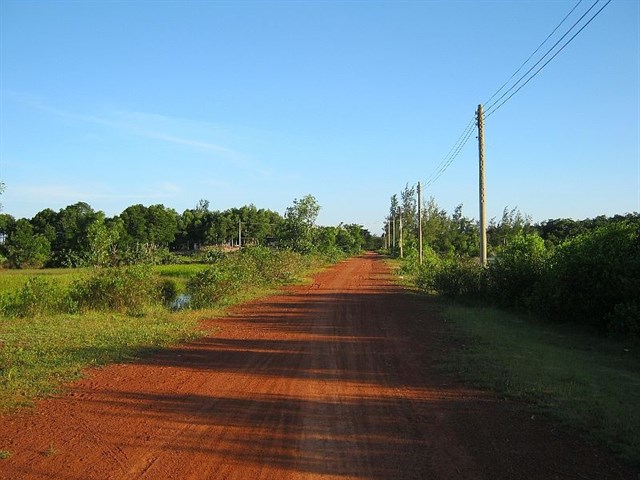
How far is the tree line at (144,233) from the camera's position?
1866 cm

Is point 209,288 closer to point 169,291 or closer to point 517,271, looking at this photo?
point 169,291

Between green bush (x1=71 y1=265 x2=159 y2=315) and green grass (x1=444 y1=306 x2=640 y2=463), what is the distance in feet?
34.2

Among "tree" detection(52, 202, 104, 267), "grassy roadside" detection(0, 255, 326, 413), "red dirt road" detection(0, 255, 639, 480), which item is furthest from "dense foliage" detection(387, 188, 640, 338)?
"tree" detection(52, 202, 104, 267)

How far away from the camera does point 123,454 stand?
16.4 ft

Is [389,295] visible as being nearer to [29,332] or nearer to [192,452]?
[29,332]

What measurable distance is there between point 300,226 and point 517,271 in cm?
2571

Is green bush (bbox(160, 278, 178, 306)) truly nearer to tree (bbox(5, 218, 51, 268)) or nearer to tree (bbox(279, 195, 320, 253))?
tree (bbox(279, 195, 320, 253))

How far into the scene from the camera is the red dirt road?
4695 mm

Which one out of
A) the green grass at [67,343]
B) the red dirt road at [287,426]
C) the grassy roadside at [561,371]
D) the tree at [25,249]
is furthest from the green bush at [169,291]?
the tree at [25,249]

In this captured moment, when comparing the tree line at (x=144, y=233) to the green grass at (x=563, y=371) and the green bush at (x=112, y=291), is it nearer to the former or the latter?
the green bush at (x=112, y=291)

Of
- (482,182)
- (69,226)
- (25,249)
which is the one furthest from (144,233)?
(482,182)

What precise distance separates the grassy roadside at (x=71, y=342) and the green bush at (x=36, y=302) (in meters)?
0.65

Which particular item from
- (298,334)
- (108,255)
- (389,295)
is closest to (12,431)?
(298,334)

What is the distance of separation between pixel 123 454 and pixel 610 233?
42.9ft
